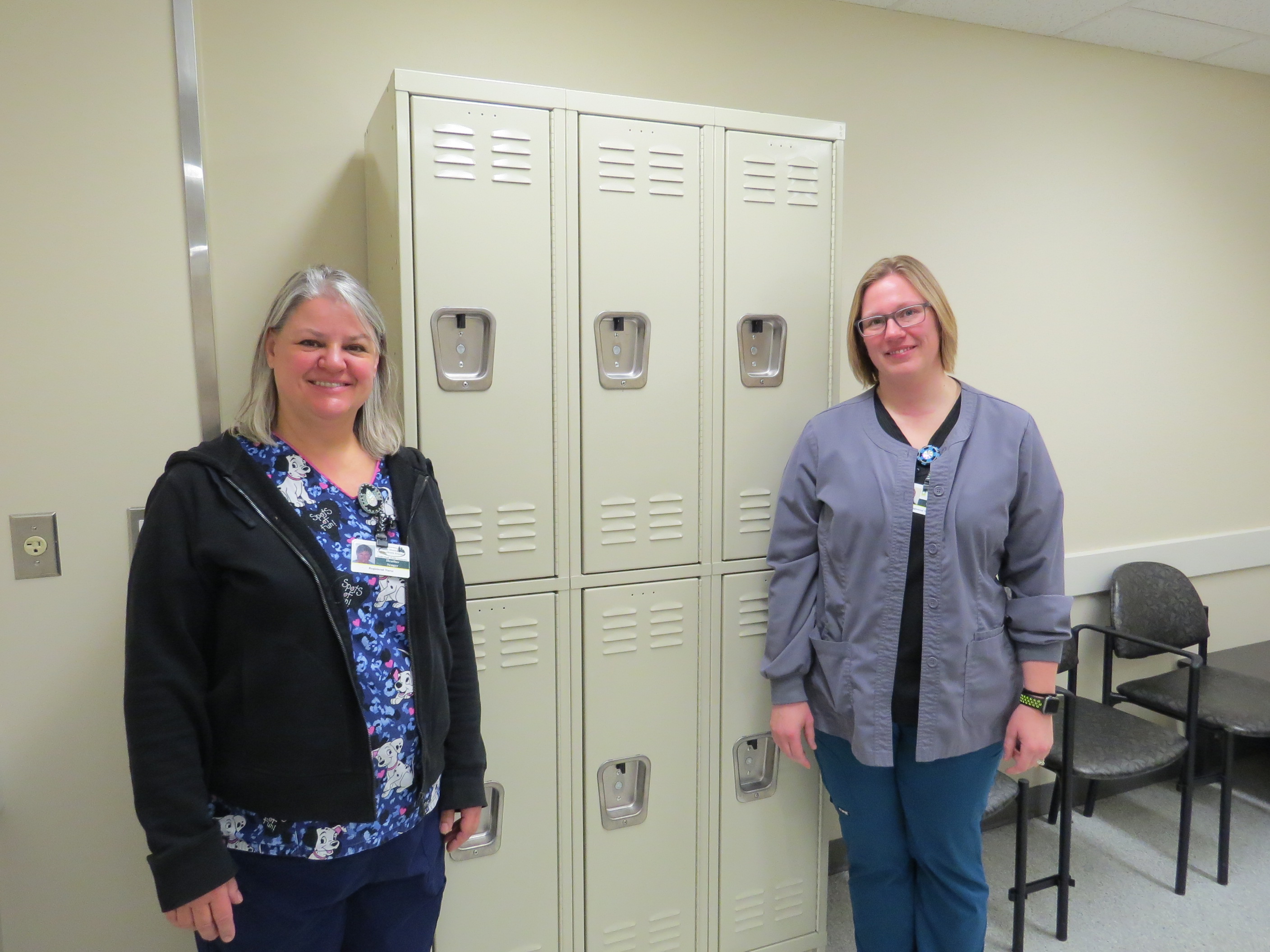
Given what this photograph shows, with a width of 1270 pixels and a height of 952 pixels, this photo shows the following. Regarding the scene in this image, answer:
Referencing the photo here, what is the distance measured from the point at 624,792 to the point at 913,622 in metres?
0.79

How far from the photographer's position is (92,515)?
169 centimetres

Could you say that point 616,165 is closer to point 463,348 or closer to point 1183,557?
point 463,348

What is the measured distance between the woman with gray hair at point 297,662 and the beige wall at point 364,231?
22.8 inches

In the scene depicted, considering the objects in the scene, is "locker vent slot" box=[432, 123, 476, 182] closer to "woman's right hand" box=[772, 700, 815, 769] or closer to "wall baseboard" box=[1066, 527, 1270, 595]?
"woman's right hand" box=[772, 700, 815, 769]

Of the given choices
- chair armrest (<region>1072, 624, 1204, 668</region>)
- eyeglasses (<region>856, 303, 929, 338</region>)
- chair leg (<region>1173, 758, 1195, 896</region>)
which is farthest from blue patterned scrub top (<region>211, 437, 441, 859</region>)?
chair leg (<region>1173, 758, 1195, 896</region>)

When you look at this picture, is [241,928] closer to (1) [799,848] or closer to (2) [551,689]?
(2) [551,689]

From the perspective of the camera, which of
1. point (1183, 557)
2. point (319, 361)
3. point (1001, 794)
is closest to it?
point (319, 361)

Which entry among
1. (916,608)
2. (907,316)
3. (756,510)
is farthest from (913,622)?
(907,316)

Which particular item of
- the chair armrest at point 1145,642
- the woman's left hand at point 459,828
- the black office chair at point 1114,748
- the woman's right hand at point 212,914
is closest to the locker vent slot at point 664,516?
the woman's left hand at point 459,828

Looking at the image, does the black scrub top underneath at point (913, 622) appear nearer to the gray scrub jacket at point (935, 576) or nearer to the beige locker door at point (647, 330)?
the gray scrub jacket at point (935, 576)

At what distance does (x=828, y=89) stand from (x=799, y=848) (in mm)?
2174

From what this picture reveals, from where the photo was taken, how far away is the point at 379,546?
134 centimetres

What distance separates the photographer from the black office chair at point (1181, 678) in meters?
2.63

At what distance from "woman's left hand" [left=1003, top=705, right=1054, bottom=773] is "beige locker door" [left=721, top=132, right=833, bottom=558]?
2.21 ft
